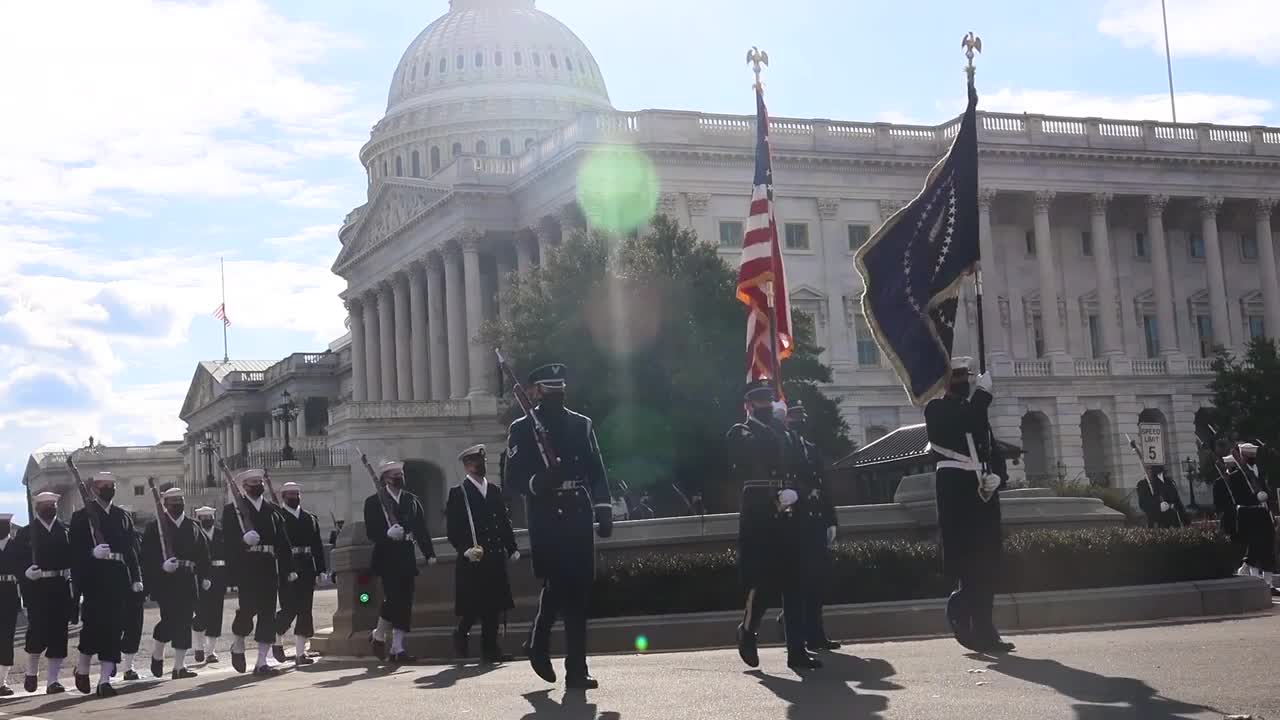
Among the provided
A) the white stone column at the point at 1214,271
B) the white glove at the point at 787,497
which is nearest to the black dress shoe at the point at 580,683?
the white glove at the point at 787,497

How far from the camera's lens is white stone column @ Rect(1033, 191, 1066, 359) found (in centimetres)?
8550

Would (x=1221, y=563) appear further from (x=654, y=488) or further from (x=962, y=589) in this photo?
(x=654, y=488)

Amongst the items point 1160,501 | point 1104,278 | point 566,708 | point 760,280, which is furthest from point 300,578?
point 1104,278

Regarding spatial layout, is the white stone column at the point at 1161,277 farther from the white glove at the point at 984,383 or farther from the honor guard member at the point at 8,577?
the white glove at the point at 984,383

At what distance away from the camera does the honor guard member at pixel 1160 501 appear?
117 feet

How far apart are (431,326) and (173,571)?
2952 inches

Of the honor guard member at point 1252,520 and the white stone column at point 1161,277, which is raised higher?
the white stone column at point 1161,277

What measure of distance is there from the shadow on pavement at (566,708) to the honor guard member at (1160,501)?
76.0ft

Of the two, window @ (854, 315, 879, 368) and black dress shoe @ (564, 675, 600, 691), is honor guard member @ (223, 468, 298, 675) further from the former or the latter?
window @ (854, 315, 879, 368)

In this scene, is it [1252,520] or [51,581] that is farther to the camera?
[1252,520]

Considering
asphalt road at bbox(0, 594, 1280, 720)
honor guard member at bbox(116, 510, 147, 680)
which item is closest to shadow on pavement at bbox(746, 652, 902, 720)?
asphalt road at bbox(0, 594, 1280, 720)

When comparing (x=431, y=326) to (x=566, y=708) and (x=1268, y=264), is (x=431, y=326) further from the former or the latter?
(x=566, y=708)

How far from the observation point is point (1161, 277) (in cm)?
8781

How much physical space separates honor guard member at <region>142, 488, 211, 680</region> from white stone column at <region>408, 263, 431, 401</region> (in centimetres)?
7642
